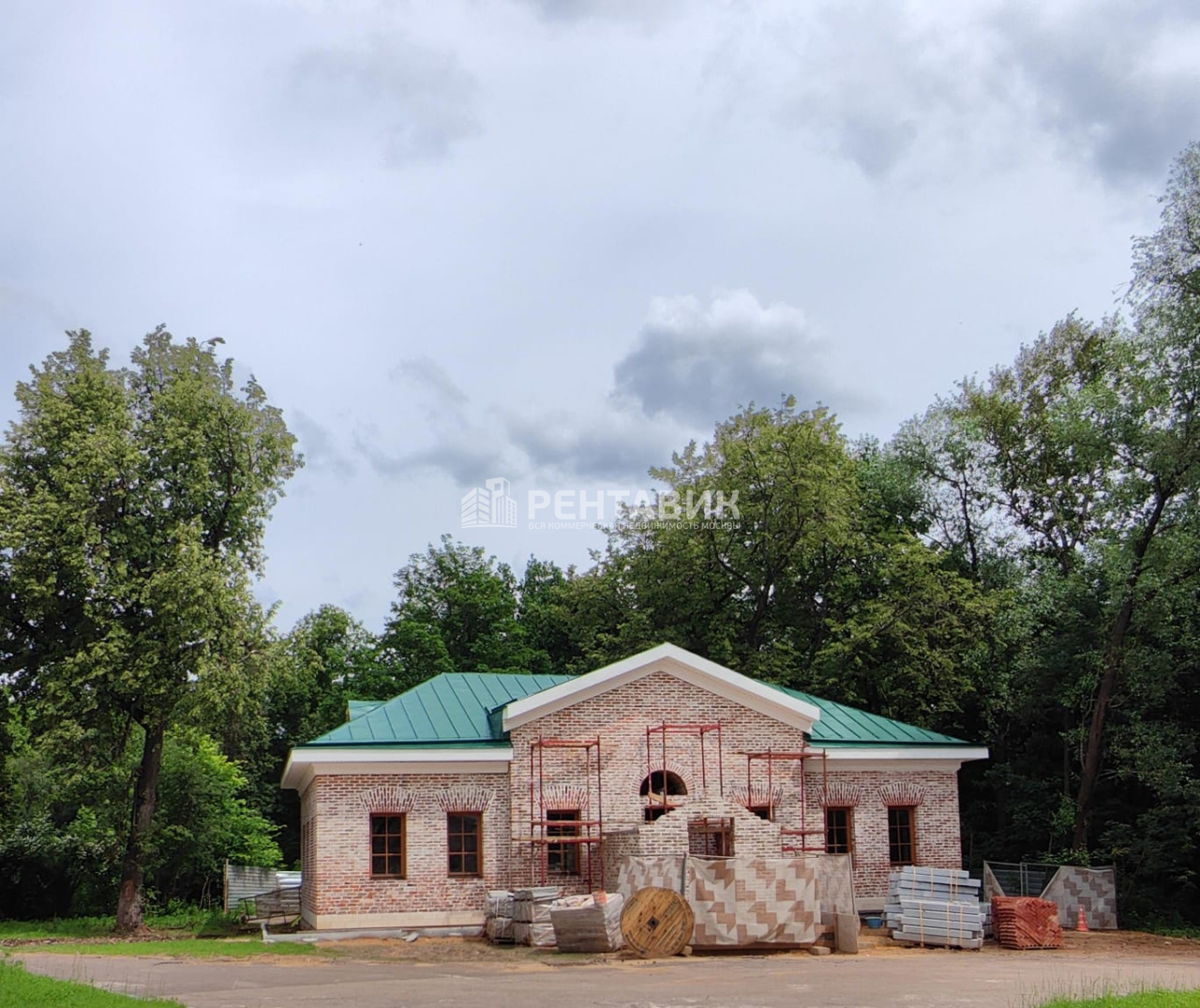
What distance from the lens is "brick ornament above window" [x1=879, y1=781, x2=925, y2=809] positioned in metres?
25.5

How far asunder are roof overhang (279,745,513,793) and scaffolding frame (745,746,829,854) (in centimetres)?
478

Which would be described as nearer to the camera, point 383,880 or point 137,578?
point 383,880

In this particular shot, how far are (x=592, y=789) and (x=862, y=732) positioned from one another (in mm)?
5983

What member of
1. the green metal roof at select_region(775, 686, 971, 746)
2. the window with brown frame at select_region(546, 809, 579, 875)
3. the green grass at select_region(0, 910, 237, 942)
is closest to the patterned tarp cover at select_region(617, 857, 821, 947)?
the window with brown frame at select_region(546, 809, 579, 875)

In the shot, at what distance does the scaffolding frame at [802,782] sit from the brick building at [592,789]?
4 cm

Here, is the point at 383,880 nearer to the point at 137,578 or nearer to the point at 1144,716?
the point at 137,578

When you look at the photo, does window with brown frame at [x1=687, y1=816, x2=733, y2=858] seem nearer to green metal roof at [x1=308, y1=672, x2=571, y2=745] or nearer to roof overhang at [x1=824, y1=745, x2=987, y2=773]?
roof overhang at [x1=824, y1=745, x2=987, y2=773]

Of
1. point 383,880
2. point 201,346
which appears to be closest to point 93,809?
point 201,346

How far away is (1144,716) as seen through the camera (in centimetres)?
2880

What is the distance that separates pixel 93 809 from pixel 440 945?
Answer: 19.1 metres

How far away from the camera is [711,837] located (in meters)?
23.0

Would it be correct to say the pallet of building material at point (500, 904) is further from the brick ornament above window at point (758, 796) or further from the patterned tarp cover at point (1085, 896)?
the patterned tarp cover at point (1085, 896)

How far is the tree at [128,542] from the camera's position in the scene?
2670 centimetres

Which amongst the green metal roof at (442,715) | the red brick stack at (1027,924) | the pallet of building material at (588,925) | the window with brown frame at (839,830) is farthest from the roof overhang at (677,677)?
the red brick stack at (1027,924)
